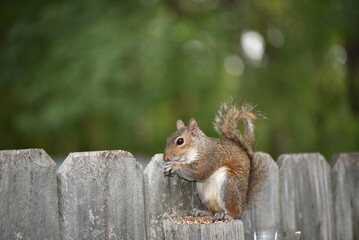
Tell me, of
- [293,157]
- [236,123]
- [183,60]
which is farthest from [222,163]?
[183,60]

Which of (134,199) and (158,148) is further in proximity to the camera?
(158,148)

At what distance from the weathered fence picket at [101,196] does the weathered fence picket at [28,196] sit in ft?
0.23

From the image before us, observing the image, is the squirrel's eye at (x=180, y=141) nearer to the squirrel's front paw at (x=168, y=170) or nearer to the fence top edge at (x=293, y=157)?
the squirrel's front paw at (x=168, y=170)

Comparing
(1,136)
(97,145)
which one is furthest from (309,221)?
(1,136)

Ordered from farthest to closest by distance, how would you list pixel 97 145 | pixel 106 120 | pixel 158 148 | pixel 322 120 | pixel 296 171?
pixel 158 148 → pixel 97 145 → pixel 106 120 → pixel 322 120 → pixel 296 171

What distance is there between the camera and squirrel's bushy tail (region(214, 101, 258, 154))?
3.25m

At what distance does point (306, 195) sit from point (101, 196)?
1457mm

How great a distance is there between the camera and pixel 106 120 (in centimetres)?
967

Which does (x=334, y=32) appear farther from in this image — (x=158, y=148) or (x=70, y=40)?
(x=158, y=148)

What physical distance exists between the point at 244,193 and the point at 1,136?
903cm

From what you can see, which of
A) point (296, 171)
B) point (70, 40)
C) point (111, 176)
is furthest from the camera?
Result: point (70, 40)

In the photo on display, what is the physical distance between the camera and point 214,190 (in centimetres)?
301

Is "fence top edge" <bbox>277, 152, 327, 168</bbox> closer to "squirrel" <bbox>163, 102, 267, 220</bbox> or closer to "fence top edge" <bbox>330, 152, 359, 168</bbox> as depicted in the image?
"fence top edge" <bbox>330, 152, 359, 168</bbox>

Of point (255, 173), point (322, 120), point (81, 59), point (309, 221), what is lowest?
point (309, 221)
